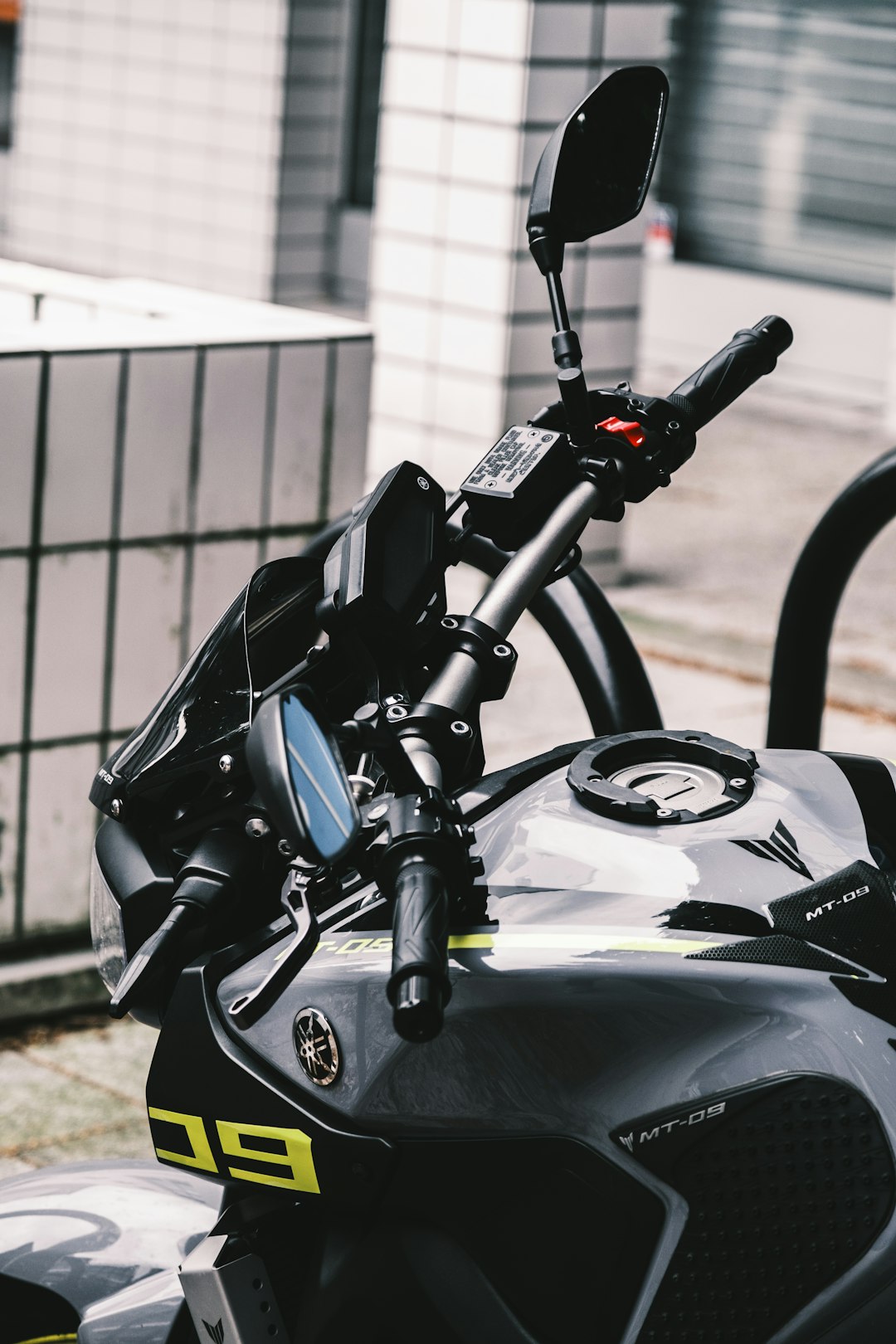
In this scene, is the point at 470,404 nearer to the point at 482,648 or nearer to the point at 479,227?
the point at 479,227

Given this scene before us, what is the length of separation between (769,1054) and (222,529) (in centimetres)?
220

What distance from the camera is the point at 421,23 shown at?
633 centimetres

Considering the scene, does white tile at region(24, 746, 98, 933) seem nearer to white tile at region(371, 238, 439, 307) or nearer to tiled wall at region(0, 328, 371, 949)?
tiled wall at region(0, 328, 371, 949)

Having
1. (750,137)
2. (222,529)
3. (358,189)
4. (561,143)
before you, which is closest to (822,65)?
(750,137)

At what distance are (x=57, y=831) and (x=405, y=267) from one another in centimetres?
378

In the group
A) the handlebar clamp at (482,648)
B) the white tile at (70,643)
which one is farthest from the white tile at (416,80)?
the handlebar clamp at (482,648)

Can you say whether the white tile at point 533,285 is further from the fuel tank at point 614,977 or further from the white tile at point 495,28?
the fuel tank at point 614,977

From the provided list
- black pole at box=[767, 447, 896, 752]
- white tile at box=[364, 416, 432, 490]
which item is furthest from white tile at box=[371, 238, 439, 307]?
black pole at box=[767, 447, 896, 752]

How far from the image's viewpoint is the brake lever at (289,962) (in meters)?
1.29

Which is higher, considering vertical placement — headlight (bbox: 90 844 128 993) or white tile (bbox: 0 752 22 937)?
headlight (bbox: 90 844 128 993)

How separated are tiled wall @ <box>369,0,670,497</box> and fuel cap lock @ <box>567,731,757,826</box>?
487cm

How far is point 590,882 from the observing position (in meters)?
1.27

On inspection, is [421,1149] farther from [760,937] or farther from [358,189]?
[358,189]

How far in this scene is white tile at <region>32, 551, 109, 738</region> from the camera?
10.2 feet
